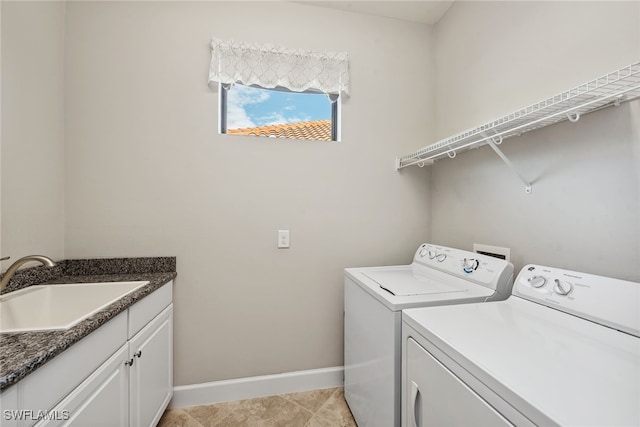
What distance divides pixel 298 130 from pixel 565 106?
1.50m

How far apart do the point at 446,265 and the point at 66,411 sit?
1718 millimetres

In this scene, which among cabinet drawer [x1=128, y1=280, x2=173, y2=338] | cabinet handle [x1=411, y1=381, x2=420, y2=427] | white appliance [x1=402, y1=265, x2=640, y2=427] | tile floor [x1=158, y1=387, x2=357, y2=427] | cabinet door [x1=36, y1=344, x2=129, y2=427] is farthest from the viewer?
tile floor [x1=158, y1=387, x2=357, y2=427]

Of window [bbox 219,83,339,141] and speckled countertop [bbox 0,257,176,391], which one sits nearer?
speckled countertop [bbox 0,257,176,391]

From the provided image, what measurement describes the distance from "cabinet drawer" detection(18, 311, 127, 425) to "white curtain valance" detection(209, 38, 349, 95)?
5.04 feet

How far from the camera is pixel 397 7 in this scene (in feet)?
6.31

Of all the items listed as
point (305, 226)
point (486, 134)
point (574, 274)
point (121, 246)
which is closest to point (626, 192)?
point (574, 274)

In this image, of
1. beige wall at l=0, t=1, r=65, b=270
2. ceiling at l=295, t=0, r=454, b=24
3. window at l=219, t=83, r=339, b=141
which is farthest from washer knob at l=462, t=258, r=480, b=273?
beige wall at l=0, t=1, r=65, b=270

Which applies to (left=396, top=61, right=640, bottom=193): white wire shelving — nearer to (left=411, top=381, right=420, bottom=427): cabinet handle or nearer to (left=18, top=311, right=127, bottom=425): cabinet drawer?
(left=411, top=381, right=420, bottom=427): cabinet handle

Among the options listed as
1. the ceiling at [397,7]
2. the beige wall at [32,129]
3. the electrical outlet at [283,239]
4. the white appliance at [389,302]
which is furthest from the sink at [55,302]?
the ceiling at [397,7]

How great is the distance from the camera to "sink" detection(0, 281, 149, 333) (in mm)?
1112

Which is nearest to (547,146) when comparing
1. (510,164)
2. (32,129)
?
(510,164)

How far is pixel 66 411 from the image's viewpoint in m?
0.80

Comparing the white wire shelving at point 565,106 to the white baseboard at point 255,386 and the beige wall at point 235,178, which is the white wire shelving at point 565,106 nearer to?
the beige wall at point 235,178

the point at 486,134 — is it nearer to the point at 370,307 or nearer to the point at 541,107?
the point at 541,107
